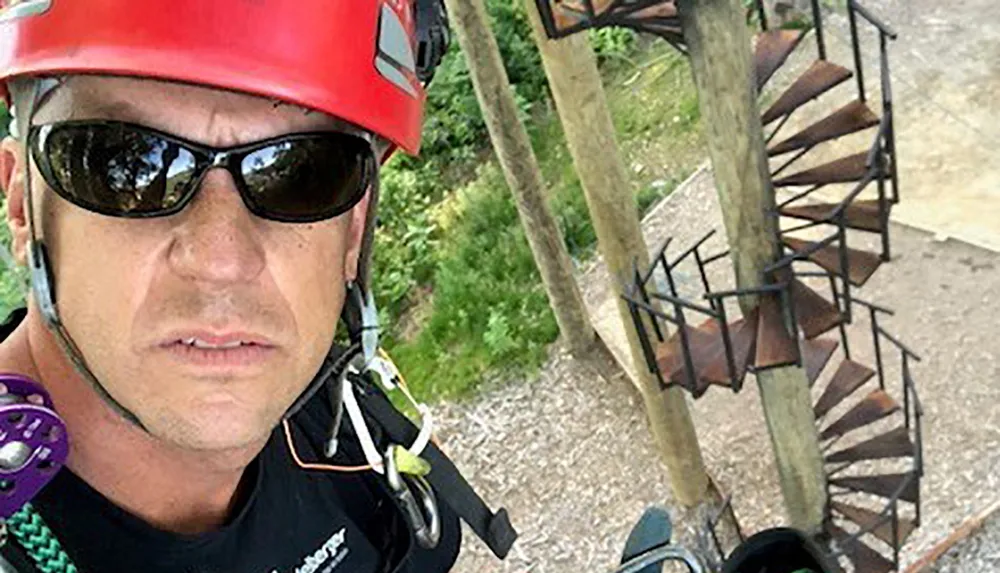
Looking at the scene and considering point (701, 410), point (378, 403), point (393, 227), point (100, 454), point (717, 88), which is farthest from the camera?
point (393, 227)

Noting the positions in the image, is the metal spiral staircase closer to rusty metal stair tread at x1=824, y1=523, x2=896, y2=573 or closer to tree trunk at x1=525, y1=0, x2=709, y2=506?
rusty metal stair tread at x1=824, y1=523, x2=896, y2=573

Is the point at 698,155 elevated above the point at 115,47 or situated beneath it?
situated beneath

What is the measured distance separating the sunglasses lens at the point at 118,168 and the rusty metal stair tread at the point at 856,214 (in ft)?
8.14

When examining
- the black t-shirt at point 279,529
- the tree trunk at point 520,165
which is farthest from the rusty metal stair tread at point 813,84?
the black t-shirt at point 279,529

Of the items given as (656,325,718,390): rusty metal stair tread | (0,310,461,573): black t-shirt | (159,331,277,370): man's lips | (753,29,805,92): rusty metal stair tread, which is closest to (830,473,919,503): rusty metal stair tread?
(656,325,718,390): rusty metal stair tread

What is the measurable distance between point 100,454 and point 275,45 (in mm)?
692

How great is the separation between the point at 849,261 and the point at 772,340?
1.15 feet

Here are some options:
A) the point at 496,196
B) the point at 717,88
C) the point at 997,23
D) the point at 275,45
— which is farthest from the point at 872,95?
the point at 275,45

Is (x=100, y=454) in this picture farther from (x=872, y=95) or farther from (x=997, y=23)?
(x=997, y=23)

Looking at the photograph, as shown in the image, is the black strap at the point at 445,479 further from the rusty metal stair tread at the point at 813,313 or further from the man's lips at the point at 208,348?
the rusty metal stair tread at the point at 813,313

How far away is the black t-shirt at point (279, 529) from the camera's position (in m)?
1.96

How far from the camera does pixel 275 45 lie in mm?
1901

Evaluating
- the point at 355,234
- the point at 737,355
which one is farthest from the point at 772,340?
the point at 355,234

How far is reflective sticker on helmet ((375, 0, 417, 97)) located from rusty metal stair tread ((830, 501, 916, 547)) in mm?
3126
